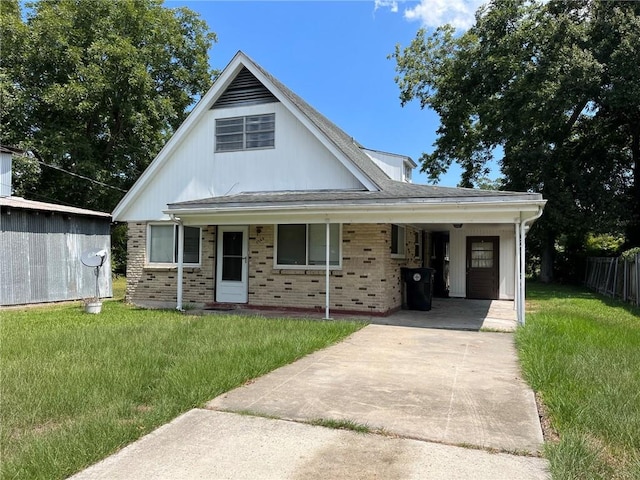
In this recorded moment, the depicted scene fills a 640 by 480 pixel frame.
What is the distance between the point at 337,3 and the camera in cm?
1143

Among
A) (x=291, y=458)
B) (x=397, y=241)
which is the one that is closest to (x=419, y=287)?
(x=397, y=241)

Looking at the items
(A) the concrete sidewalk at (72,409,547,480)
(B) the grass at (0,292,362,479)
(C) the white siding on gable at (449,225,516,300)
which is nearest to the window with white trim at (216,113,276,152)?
(B) the grass at (0,292,362,479)

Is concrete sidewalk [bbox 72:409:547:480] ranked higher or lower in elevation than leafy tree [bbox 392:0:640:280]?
lower

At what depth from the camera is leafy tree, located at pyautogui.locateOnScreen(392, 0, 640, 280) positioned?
62.7ft

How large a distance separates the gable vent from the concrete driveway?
8819 mm

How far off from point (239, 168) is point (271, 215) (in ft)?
9.74

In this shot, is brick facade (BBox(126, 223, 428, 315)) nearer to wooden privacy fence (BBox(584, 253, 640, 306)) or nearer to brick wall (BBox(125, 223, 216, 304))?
brick wall (BBox(125, 223, 216, 304))

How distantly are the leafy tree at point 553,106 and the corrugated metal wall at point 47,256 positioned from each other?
18495 millimetres

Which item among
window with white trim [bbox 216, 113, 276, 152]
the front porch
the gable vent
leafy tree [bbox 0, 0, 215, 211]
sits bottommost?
the front porch

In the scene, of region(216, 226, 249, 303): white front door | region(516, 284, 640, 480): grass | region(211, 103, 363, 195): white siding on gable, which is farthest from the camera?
region(216, 226, 249, 303): white front door

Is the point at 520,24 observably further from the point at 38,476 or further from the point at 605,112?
the point at 38,476

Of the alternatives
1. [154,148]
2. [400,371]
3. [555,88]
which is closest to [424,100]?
[555,88]

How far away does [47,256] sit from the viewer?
1389 centimetres

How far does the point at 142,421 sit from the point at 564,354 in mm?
5665
